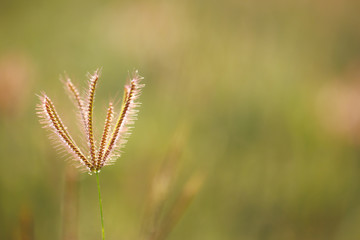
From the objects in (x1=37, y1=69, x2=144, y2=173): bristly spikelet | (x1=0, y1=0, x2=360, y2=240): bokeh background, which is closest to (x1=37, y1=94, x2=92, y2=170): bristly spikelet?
(x1=37, y1=69, x2=144, y2=173): bristly spikelet

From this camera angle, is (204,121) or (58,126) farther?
(204,121)

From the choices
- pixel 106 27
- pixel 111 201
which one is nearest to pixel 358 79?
pixel 111 201

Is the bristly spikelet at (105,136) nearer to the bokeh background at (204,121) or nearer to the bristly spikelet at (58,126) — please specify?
the bristly spikelet at (58,126)

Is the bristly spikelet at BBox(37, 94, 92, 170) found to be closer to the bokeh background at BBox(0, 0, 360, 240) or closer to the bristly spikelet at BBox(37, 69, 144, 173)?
the bristly spikelet at BBox(37, 69, 144, 173)

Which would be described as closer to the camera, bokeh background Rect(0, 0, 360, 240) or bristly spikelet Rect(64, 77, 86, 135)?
bristly spikelet Rect(64, 77, 86, 135)

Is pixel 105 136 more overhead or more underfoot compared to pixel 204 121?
more underfoot

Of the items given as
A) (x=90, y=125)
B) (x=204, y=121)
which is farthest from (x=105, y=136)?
(x=204, y=121)

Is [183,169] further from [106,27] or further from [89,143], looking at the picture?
[106,27]

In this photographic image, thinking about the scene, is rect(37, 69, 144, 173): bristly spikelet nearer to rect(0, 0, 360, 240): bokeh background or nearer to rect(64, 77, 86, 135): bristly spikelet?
rect(64, 77, 86, 135): bristly spikelet

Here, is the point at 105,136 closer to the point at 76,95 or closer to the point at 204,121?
the point at 76,95

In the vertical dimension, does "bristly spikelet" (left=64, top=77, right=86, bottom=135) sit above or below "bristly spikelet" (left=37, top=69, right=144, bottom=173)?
above
